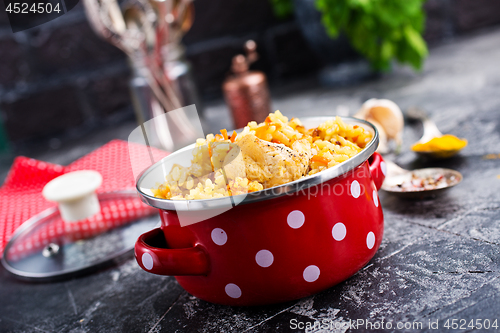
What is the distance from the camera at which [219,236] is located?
1.56ft

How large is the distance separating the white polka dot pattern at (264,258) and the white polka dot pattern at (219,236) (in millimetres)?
40

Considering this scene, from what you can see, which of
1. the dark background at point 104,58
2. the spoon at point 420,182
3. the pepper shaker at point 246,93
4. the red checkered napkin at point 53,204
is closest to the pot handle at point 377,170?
the spoon at point 420,182

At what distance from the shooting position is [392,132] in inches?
37.0

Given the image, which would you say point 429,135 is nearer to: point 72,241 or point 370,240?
point 370,240

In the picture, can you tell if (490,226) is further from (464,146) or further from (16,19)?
(16,19)

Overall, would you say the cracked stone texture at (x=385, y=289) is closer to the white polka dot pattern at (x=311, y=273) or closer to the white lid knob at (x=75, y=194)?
the white polka dot pattern at (x=311, y=273)

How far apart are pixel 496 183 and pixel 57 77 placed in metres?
1.83

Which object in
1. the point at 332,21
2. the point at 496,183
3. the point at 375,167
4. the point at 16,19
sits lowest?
the point at 496,183

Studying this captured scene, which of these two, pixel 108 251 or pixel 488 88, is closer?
pixel 108 251

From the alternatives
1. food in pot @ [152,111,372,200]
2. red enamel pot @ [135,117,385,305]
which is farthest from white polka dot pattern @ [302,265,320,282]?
food in pot @ [152,111,372,200]

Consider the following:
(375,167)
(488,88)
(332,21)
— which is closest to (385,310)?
(375,167)

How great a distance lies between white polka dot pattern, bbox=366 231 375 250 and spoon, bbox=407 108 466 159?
38 centimetres

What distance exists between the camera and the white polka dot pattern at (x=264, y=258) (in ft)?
1.55

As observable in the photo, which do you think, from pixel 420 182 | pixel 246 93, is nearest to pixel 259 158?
pixel 420 182
